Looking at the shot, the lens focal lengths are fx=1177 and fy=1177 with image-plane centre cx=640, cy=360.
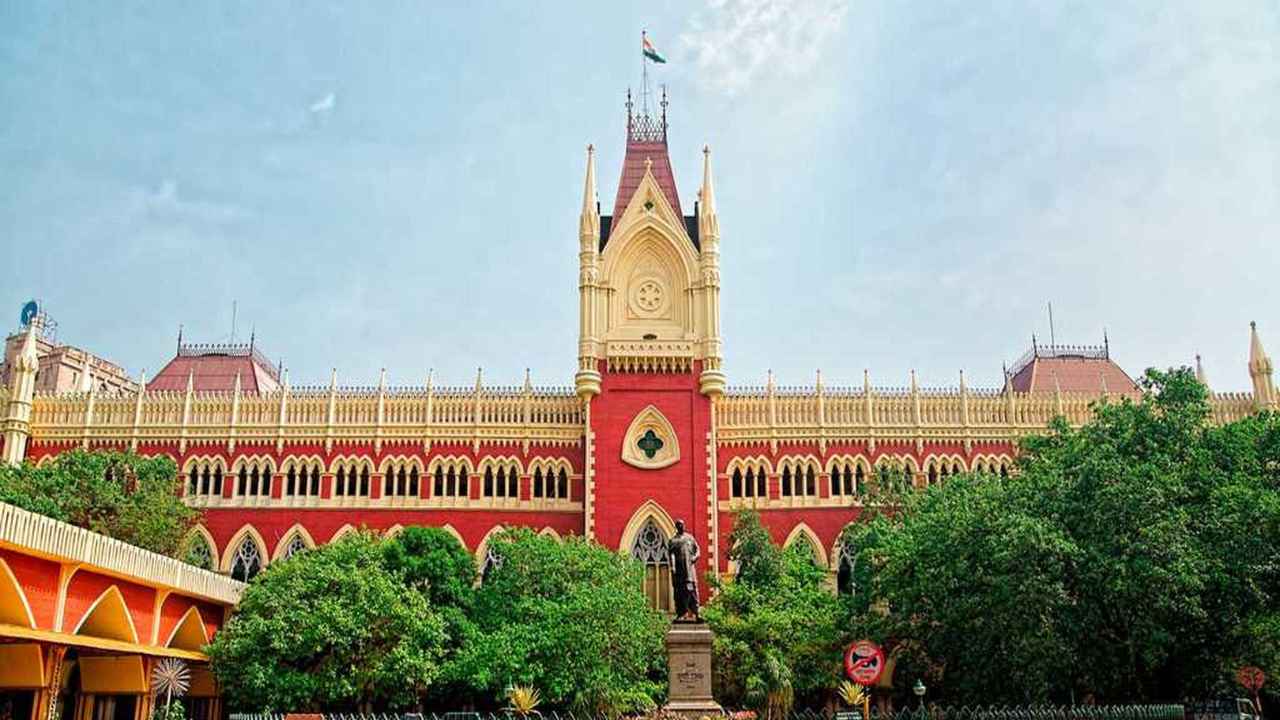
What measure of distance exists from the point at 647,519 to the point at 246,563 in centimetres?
1558

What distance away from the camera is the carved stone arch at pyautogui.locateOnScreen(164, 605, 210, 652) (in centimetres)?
3741

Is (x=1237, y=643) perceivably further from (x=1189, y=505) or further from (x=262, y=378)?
(x=262, y=378)

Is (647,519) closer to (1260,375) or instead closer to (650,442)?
(650,442)

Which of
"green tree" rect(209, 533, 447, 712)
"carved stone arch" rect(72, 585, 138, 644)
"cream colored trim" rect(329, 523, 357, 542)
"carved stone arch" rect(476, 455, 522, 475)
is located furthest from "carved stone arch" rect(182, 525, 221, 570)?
"carved stone arch" rect(72, 585, 138, 644)

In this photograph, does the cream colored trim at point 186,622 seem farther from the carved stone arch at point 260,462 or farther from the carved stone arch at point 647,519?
the carved stone arch at point 647,519

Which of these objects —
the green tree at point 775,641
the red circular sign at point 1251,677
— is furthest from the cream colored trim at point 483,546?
the red circular sign at point 1251,677

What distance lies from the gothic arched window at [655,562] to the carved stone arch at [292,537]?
41.3 feet

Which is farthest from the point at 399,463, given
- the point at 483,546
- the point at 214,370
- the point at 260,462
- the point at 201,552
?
the point at 214,370

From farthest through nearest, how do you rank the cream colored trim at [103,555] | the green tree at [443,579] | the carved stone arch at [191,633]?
1. the carved stone arch at [191,633]
2. the green tree at [443,579]
3. the cream colored trim at [103,555]

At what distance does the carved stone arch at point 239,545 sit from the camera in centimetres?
4509

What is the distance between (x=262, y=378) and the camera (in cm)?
5506

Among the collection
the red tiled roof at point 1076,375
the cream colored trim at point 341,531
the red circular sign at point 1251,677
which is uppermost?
the red tiled roof at point 1076,375

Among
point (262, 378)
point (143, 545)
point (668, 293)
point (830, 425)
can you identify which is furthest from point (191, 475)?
point (830, 425)

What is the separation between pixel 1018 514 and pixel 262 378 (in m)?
36.7
